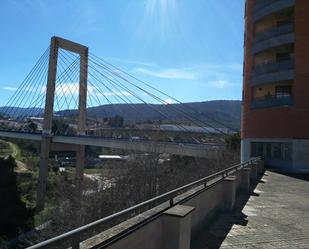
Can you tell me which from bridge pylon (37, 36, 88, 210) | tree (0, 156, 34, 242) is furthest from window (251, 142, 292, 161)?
tree (0, 156, 34, 242)

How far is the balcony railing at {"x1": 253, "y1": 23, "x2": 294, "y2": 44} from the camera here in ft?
104

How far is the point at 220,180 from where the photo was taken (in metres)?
10.6

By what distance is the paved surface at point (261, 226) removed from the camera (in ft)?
24.6

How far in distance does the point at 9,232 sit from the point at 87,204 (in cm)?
1724

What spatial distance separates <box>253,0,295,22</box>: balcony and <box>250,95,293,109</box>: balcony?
24.7 ft

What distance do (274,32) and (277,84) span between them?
4.57m

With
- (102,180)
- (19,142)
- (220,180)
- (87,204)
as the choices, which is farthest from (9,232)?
(19,142)

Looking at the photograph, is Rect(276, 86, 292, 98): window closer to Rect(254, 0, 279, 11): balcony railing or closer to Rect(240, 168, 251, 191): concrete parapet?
Rect(254, 0, 279, 11): balcony railing

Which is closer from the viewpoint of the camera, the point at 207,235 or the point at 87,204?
the point at 207,235

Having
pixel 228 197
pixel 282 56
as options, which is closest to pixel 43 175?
pixel 282 56

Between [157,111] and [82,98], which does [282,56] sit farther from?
[82,98]

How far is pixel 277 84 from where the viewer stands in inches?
1323

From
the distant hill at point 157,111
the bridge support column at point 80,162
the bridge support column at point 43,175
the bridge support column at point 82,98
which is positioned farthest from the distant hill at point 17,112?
the bridge support column at point 80,162

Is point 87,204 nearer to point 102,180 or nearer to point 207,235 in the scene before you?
point 102,180
